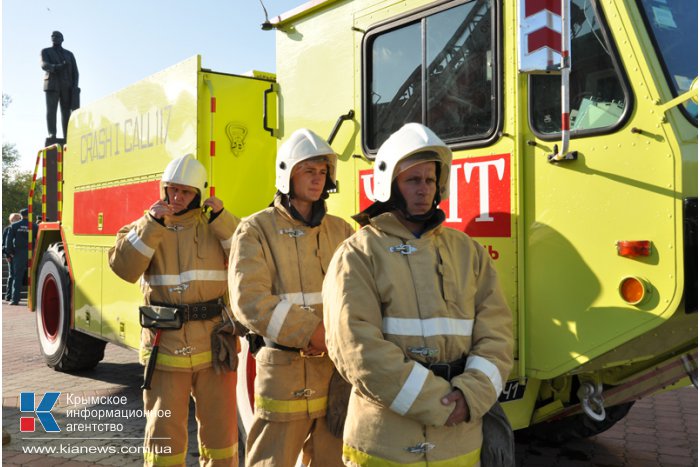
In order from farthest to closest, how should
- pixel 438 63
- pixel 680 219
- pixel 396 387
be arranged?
pixel 438 63 → pixel 680 219 → pixel 396 387

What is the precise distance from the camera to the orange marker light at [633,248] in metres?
2.60

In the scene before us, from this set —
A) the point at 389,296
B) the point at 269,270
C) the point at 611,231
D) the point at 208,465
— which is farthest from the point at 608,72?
the point at 208,465

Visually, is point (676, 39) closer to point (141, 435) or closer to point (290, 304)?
point (290, 304)

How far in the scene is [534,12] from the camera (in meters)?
2.55

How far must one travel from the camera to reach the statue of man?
885 cm

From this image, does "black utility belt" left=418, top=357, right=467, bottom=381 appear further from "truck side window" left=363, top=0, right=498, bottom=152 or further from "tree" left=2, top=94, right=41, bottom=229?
Result: "tree" left=2, top=94, right=41, bottom=229

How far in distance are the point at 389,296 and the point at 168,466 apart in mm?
1948

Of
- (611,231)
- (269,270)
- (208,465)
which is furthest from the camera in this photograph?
(208,465)

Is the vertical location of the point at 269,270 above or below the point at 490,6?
below

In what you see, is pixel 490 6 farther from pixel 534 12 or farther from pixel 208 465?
pixel 208 465

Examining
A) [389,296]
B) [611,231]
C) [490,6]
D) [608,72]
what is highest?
[490,6]

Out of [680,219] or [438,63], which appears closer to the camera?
[680,219]

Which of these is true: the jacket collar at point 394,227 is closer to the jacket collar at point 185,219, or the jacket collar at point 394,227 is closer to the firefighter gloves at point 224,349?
the firefighter gloves at point 224,349

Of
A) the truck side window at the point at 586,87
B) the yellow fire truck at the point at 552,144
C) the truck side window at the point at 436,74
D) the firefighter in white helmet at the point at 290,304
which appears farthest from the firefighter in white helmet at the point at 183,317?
the truck side window at the point at 586,87
